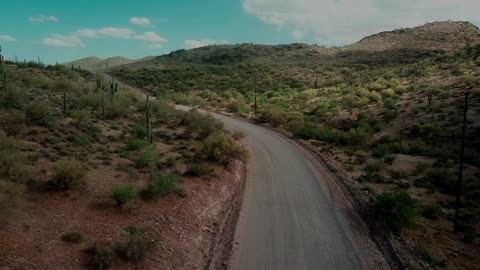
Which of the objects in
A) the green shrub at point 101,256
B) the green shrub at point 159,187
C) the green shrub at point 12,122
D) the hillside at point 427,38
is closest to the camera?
the green shrub at point 101,256

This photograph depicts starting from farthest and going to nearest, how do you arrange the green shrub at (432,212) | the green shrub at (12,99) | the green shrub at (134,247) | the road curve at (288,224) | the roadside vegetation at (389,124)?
the green shrub at (12,99) < the green shrub at (432,212) < the roadside vegetation at (389,124) < the road curve at (288,224) < the green shrub at (134,247)

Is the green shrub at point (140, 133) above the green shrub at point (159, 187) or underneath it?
above

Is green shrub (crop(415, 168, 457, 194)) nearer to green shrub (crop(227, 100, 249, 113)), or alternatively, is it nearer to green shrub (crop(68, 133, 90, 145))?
green shrub (crop(68, 133, 90, 145))

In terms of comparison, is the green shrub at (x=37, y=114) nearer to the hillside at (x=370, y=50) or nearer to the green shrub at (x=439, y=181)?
the green shrub at (x=439, y=181)

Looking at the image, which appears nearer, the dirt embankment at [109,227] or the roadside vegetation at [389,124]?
the dirt embankment at [109,227]

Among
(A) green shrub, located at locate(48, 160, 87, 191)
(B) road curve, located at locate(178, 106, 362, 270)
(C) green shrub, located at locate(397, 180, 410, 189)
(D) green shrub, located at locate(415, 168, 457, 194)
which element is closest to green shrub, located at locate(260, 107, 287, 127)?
→ (B) road curve, located at locate(178, 106, 362, 270)

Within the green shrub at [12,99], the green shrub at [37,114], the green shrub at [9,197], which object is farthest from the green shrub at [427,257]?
the green shrub at [12,99]

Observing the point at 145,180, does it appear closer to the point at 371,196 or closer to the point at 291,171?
the point at 291,171

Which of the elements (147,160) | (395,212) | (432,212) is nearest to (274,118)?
(147,160)
